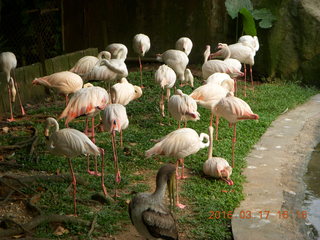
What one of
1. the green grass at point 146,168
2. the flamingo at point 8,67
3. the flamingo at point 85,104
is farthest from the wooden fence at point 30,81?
the flamingo at point 85,104

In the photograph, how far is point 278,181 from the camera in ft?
20.1

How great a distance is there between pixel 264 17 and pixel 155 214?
28.5 ft

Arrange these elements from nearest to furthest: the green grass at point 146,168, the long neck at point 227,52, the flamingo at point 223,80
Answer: the green grass at point 146,168, the flamingo at point 223,80, the long neck at point 227,52

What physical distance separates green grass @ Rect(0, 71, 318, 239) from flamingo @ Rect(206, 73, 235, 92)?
0.71 meters

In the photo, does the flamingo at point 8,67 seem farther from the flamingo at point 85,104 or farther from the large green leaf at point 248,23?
the large green leaf at point 248,23

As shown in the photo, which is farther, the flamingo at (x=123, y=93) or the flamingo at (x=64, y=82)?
the flamingo at (x=64, y=82)

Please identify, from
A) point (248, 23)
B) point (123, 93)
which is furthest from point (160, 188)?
point (248, 23)

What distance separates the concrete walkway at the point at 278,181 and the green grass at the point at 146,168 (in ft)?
0.51

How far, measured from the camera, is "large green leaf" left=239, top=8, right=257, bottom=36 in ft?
38.6

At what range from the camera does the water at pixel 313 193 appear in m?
5.30

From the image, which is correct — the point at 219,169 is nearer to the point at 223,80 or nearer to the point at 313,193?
the point at 313,193

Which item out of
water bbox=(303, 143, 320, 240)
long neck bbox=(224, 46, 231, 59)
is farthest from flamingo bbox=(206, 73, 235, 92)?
water bbox=(303, 143, 320, 240)
